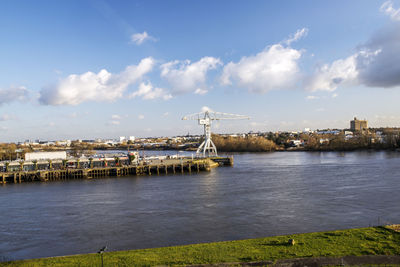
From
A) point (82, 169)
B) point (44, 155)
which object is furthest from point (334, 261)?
point (44, 155)

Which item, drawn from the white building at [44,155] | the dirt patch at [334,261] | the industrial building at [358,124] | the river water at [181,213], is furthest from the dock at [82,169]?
the industrial building at [358,124]

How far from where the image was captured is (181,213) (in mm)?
16922

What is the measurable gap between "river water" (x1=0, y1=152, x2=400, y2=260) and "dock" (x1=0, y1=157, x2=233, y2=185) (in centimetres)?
881

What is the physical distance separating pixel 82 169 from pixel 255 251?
3240 centimetres

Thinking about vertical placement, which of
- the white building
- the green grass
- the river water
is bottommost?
the river water

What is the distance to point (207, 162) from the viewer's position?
42.1m

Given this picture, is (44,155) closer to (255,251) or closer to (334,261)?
(255,251)

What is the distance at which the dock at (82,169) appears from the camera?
118 ft

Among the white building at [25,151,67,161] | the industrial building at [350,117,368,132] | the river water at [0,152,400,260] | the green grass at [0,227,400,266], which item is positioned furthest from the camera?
the industrial building at [350,117,368,132]

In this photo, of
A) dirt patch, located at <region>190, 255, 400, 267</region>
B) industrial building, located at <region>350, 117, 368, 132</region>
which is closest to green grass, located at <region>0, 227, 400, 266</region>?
dirt patch, located at <region>190, 255, 400, 267</region>

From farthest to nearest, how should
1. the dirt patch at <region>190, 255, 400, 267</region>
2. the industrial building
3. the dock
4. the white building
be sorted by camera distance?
1. the industrial building
2. the white building
3. the dock
4. the dirt patch at <region>190, 255, 400, 267</region>

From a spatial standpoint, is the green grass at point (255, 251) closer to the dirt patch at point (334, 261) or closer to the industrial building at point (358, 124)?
the dirt patch at point (334, 261)

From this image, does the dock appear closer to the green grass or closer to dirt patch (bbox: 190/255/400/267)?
the green grass

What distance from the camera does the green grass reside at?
8.70 meters
